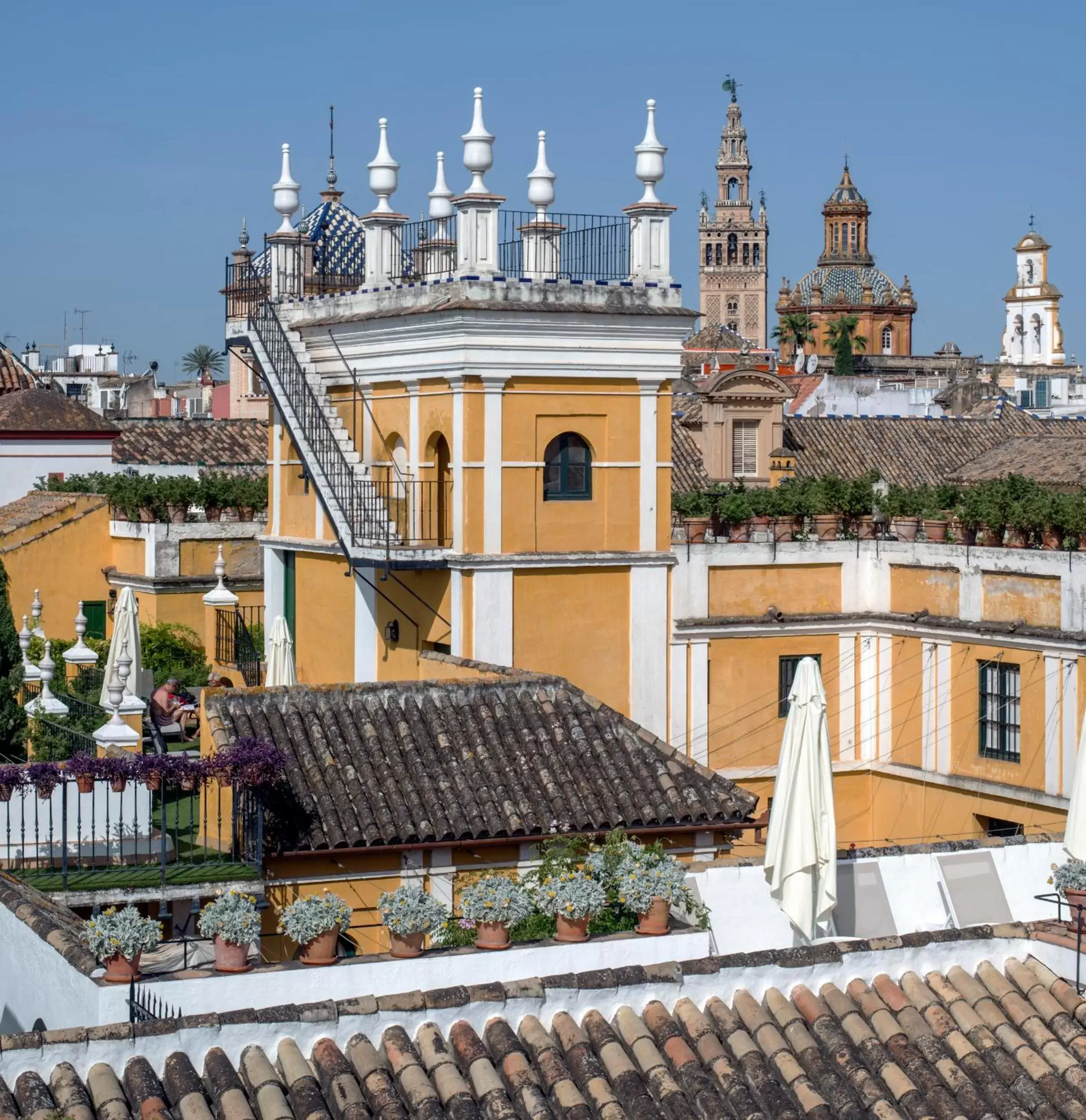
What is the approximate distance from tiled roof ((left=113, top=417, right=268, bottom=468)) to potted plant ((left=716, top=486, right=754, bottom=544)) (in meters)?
22.2

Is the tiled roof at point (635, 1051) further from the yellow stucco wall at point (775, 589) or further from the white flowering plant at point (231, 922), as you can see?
the yellow stucco wall at point (775, 589)

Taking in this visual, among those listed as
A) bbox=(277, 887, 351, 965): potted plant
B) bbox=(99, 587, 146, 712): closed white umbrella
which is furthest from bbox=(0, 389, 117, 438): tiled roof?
bbox=(277, 887, 351, 965): potted plant

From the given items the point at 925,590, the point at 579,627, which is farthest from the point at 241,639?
the point at 925,590

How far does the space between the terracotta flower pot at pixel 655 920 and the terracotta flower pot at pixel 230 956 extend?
9.03 feet

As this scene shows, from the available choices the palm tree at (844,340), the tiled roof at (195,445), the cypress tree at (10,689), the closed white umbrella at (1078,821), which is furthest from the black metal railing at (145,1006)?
the palm tree at (844,340)

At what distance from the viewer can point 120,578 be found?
35062mm

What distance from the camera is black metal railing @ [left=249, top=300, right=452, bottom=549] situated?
2523 centimetres

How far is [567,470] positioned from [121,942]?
1334cm

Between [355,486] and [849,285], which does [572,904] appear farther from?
[849,285]

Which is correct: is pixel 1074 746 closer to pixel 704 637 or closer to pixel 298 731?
pixel 704 637

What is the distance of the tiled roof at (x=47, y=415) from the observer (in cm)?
4462

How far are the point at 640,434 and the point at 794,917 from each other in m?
11.3

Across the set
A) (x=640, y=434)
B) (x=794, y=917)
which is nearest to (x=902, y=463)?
(x=640, y=434)

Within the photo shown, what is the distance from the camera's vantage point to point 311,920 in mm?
12938
